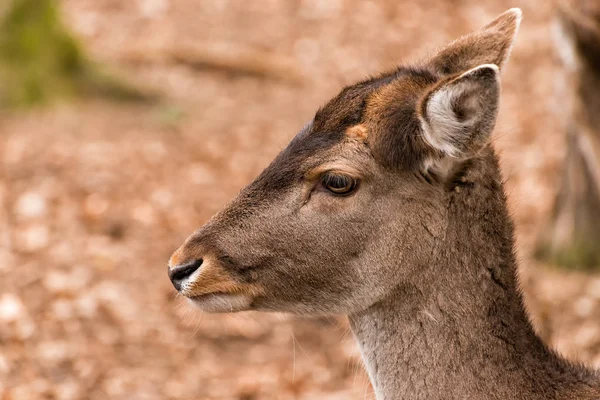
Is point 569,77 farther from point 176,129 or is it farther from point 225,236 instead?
point 176,129

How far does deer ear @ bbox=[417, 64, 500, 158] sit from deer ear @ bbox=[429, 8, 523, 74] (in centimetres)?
58

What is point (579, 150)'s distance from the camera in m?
7.57

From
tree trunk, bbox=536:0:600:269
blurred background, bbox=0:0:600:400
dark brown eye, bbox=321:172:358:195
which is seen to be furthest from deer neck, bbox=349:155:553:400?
tree trunk, bbox=536:0:600:269

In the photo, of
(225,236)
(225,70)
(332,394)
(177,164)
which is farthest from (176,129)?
(225,236)

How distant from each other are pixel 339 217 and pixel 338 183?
15cm

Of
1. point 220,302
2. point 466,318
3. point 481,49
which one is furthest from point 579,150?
point 220,302

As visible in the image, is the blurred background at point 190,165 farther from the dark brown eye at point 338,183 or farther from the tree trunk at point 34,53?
the dark brown eye at point 338,183

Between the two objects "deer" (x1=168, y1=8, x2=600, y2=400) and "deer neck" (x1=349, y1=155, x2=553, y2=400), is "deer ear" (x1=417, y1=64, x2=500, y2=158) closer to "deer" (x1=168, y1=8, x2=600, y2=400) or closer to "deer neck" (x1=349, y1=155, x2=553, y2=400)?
"deer" (x1=168, y1=8, x2=600, y2=400)

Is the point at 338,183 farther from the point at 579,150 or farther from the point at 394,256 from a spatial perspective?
the point at 579,150

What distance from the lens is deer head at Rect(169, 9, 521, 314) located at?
12.8 ft

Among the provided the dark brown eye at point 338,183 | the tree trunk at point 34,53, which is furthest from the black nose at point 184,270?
the tree trunk at point 34,53

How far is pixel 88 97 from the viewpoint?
10.7 meters

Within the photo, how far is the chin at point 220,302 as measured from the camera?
398 centimetres

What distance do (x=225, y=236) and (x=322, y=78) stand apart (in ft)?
30.5
